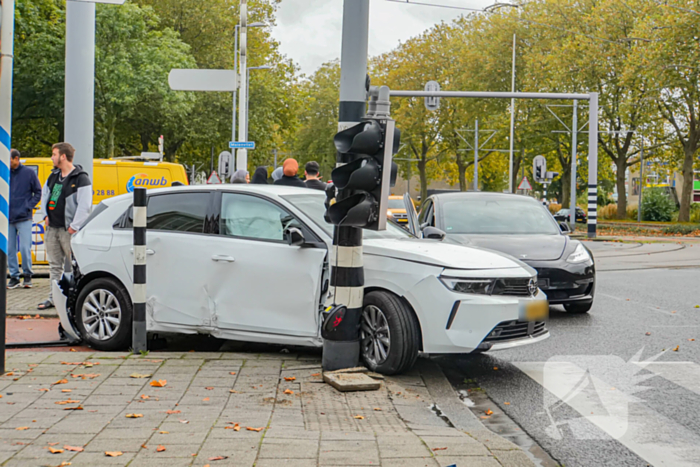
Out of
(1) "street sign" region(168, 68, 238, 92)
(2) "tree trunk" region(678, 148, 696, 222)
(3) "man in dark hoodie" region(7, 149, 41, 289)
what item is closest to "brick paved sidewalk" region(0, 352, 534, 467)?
(3) "man in dark hoodie" region(7, 149, 41, 289)

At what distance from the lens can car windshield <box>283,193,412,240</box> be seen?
271 inches

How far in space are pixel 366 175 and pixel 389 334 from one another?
47.1 inches

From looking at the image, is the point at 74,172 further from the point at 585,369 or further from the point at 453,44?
the point at 453,44

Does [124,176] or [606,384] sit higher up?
[124,176]

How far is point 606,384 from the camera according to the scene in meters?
6.31

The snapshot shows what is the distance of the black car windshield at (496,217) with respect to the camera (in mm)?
10898

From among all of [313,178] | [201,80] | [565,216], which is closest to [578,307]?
[313,178]

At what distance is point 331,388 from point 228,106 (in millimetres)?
38798

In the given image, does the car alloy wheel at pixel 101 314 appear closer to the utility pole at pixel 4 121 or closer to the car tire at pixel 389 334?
the utility pole at pixel 4 121

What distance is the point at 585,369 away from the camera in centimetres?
687

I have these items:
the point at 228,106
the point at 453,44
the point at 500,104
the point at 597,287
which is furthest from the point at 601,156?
the point at 597,287

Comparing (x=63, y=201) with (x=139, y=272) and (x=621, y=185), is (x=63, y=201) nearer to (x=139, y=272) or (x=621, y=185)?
(x=139, y=272)

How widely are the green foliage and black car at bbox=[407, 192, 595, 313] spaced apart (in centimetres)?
3521

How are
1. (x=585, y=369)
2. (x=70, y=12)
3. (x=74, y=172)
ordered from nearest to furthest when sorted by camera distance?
(x=585, y=369), (x=74, y=172), (x=70, y=12)
